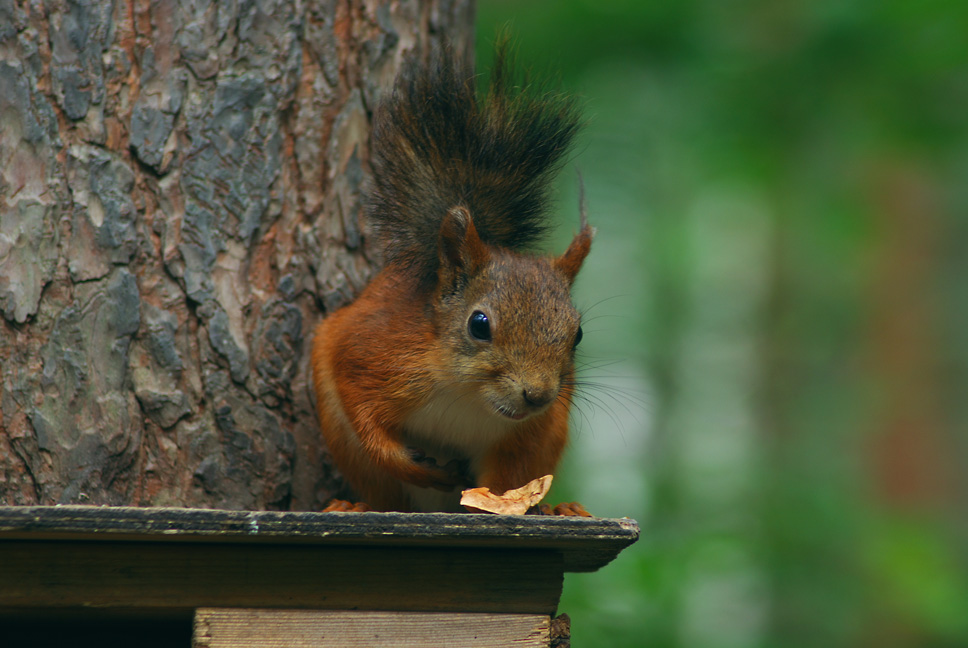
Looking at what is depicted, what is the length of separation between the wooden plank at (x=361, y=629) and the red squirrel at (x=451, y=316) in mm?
421

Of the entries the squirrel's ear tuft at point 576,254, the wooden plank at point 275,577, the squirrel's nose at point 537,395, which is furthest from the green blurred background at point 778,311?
the wooden plank at point 275,577

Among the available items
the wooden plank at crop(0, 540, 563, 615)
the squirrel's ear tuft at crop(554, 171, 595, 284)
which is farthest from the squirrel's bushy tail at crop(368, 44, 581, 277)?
the wooden plank at crop(0, 540, 563, 615)

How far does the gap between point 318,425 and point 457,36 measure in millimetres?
1170

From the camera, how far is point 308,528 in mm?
1280

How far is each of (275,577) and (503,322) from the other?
2.28ft

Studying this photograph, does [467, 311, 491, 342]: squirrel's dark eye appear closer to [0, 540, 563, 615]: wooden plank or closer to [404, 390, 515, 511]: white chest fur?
[404, 390, 515, 511]: white chest fur

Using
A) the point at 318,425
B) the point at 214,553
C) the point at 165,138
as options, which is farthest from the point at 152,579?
the point at 165,138

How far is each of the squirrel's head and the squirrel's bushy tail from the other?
0.08 metres

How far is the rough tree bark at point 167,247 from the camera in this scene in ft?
6.29

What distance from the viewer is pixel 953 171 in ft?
21.9

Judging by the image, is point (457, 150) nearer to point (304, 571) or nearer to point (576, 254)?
point (576, 254)

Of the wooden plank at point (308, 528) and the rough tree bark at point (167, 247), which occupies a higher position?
the rough tree bark at point (167, 247)

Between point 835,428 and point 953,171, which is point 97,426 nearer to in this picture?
point 835,428

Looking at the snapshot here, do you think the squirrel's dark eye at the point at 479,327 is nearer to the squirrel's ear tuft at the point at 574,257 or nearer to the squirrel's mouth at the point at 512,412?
the squirrel's mouth at the point at 512,412
